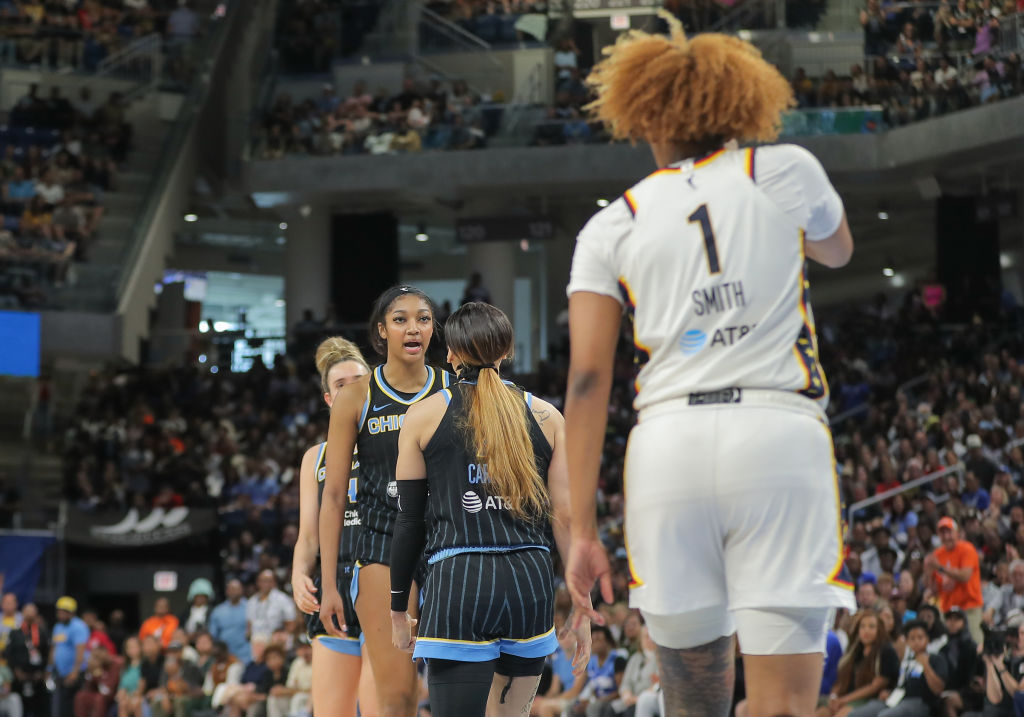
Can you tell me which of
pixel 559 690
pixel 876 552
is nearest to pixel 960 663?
pixel 559 690

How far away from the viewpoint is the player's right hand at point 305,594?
19.0 ft

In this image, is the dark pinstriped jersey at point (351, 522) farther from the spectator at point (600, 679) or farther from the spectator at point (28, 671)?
the spectator at point (28, 671)

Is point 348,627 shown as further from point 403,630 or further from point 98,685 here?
point 98,685

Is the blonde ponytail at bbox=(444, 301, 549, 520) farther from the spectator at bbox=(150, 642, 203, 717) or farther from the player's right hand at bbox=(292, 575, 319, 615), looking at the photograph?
the spectator at bbox=(150, 642, 203, 717)

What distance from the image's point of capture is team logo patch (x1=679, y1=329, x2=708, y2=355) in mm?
3086

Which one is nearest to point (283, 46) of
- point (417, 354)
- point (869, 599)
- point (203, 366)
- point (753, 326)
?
point (203, 366)

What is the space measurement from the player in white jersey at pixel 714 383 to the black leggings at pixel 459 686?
147 centimetres

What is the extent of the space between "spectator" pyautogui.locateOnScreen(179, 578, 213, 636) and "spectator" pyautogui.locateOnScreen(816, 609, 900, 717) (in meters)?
7.76

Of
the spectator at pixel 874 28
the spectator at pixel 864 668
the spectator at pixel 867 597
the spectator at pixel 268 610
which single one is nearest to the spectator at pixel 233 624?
the spectator at pixel 268 610

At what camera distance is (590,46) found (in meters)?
22.0

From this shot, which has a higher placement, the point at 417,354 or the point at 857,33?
the point at 857,33

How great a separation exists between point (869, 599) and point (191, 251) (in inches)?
1011

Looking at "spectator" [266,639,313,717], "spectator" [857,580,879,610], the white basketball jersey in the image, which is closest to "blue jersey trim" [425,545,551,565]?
the white basketball jersey

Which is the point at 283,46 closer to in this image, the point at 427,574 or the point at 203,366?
the point at 203,366
